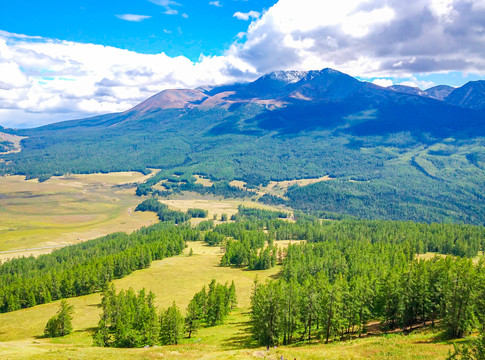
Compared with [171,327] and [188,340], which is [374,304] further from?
[171,327]

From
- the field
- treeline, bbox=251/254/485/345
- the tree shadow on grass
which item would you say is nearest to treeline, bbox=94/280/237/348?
the field

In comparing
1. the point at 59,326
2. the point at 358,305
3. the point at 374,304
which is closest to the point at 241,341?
the point at 358,305

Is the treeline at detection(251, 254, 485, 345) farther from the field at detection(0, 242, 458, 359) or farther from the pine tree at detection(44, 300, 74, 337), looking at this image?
the pine tree at detection(44, 300, 74, 337)

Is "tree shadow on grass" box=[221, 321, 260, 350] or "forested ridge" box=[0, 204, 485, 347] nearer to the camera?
"forested ridge" box=[0, 204, 485, 347]

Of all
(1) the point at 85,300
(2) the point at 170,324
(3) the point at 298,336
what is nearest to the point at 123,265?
(1) the point at 85,300

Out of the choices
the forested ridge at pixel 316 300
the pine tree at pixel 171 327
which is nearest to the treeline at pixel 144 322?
the pine tree at pixel 171 327

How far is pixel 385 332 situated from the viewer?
75812 mm

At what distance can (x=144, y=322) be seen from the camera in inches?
3187

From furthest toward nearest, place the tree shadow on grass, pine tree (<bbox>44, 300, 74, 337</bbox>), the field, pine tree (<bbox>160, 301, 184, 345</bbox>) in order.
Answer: pine tree (<bbox>44, 300, 74, 337</bbox>) → pine tree (<bbox>160, 301, 184, 345</bbox>) → the tree shadow on grass → the field

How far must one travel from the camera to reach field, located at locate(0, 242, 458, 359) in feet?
181

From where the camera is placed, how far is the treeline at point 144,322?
78688 millimetres

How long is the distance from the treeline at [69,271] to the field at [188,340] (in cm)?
602

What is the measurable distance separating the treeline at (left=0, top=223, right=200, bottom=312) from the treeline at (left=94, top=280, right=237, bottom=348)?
81.5ft

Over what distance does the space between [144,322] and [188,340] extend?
11617 mm
